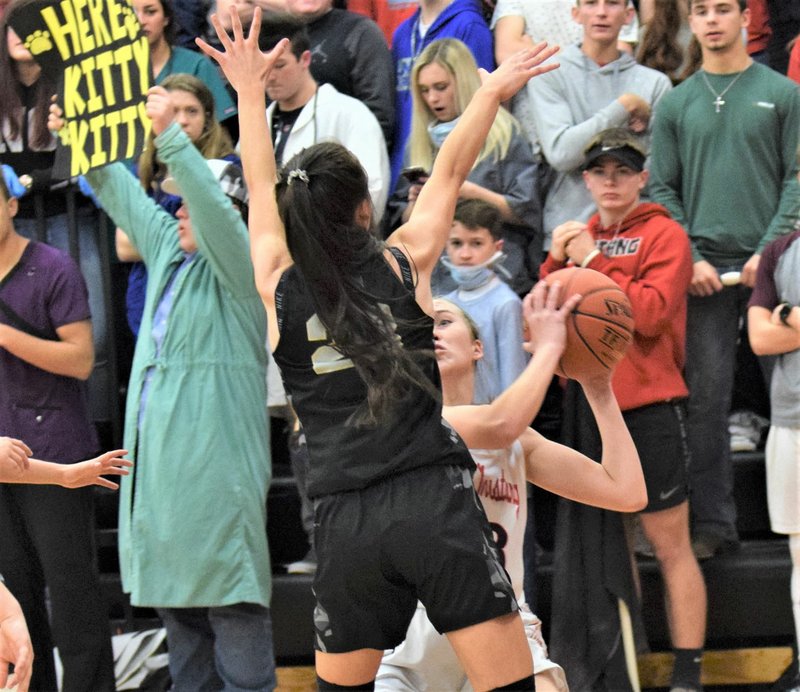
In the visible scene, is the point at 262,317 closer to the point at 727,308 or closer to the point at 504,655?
the point at 727,308

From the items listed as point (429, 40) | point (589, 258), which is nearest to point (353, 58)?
point (429, 40)

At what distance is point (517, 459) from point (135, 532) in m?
2.09

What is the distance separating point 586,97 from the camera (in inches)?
235

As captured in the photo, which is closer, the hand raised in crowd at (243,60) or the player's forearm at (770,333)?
the hand raised in crowd at (243,60)

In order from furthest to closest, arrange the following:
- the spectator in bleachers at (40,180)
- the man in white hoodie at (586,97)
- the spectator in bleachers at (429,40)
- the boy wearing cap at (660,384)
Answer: the spectator in bleachers at (429,40) → the spectator in bleachers at (40,180) → the man in white hoodie at (586,97) → the boy wearing cap at (660,384)

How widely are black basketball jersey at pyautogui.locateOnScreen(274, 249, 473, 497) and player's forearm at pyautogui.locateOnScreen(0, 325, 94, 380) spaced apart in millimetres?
2222

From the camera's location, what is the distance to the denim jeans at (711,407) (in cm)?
561

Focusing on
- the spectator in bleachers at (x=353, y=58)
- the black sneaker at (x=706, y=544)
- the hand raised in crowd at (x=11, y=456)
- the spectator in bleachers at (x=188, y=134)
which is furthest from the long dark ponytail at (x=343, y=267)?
the spectator in bleachers at (x=353, y=58)

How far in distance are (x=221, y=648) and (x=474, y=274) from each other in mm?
1781

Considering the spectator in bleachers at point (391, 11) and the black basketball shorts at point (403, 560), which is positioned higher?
the spectator in bleachers at point (391, 11)

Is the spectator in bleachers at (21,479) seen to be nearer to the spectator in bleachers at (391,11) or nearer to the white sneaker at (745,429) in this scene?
the white sneaker at (745,429)

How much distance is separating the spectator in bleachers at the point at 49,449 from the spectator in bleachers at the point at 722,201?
2459 millimetres

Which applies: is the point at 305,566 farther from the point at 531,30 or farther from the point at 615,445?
the point at 531,30

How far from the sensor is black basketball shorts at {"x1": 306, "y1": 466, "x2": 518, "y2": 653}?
10.4 ft
